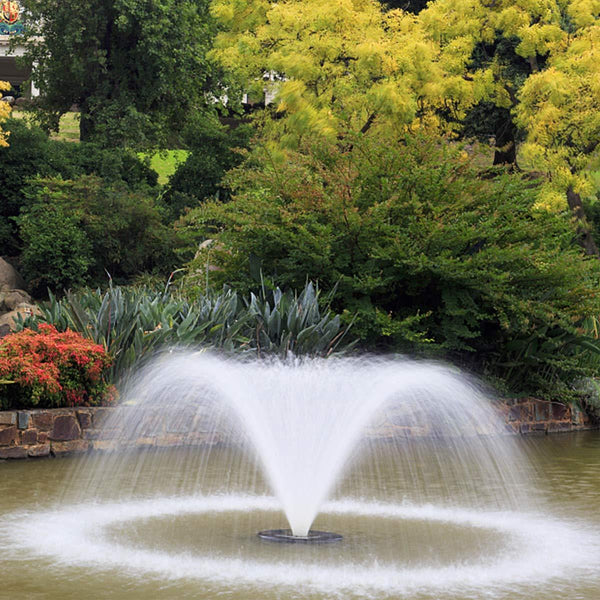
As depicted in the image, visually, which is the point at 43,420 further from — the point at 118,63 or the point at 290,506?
the point at 118,63

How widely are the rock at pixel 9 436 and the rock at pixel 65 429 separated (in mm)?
479

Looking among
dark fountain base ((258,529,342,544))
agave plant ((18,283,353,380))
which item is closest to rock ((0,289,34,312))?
agave plant ((18,283,353,380))

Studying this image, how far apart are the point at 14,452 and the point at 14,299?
648 inches

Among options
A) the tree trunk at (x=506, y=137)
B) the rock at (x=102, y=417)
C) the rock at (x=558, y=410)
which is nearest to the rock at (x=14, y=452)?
the rock at (x=102, y=417)

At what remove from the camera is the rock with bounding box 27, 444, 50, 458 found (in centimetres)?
1375

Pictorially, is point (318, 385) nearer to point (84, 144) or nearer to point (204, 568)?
point (204, 568)

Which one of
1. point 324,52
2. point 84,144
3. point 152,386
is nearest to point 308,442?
point 152,386

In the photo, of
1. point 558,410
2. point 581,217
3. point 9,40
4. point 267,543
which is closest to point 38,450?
point 267,543

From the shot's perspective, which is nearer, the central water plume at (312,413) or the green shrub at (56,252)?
the central water plume at (312,413)

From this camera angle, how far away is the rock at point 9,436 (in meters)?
13.6

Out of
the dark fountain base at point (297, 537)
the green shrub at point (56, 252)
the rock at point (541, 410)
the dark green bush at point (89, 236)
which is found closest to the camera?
the dark fountain base at point (297, 537)

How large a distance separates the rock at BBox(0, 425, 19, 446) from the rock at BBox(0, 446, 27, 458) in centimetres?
6

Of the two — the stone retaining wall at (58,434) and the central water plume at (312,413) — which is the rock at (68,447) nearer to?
the stone retaining wall at (58,434)

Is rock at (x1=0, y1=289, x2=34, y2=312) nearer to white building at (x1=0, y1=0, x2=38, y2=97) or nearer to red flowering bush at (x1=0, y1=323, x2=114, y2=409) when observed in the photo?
red flowering bush at (x1=0, y1=323, x2=114, y2=409)
